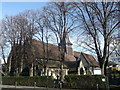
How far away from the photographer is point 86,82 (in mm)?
23234

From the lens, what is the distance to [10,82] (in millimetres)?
31453

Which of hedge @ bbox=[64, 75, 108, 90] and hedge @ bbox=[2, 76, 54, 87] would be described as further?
hedge @ bbox=[2, 76, 54, 87]

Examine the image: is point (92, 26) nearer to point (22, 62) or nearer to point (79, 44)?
point (79, 44)

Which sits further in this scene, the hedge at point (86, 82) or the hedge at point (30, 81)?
the hedge at point (30, 81)

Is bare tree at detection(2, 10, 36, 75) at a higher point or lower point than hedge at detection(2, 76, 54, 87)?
higher

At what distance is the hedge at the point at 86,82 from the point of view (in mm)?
21969

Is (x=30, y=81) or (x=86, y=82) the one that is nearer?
(x=86, y=82)

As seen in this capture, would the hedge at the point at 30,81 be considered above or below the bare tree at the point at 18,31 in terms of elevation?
below

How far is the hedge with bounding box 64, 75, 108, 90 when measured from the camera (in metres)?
22.0

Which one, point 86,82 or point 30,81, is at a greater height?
point 86,82

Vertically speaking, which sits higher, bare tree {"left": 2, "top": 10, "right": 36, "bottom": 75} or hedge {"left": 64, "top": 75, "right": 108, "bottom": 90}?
bare tree {"left": 2, "top": 10, "right": 36, "bottom": 75}

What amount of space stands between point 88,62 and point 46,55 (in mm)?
18389

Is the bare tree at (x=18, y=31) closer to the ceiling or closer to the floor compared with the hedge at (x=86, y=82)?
closer to the ceiling

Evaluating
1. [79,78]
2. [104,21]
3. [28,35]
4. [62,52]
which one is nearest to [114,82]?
[79,78]
